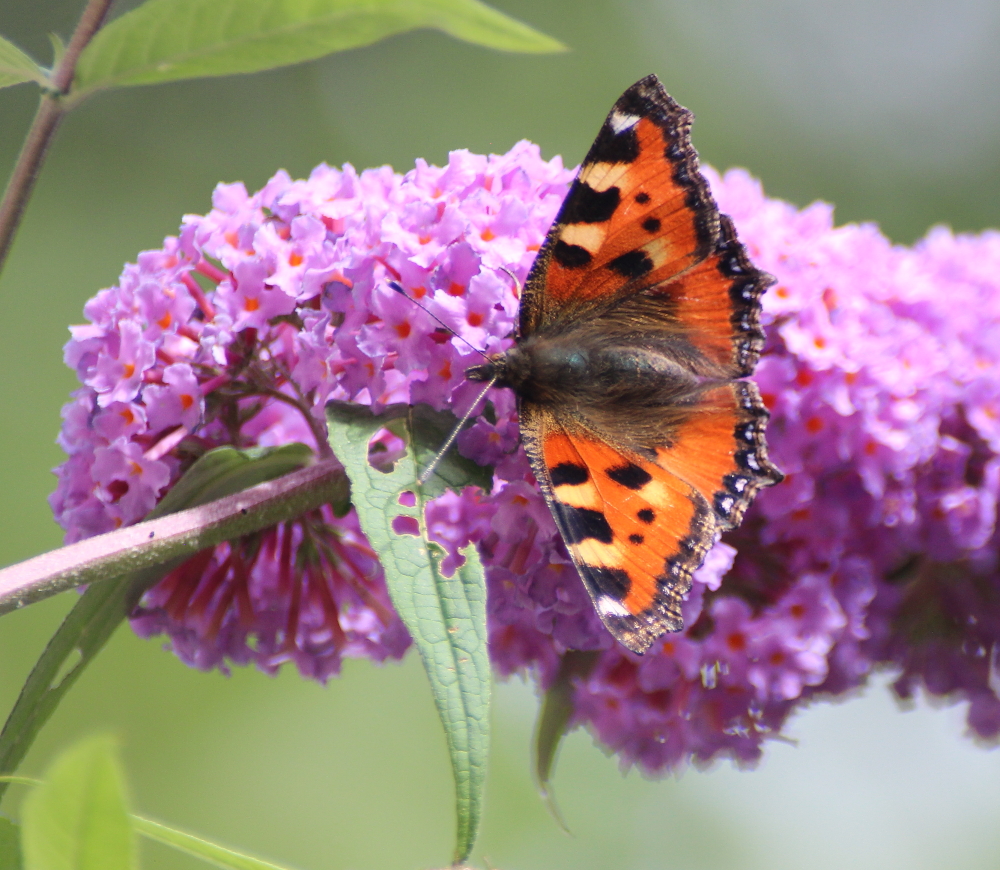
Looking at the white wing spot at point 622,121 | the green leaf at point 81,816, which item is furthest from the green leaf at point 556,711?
the green leaf at point 81,816

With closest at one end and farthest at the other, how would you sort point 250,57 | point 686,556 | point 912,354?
point 250,57 < point 686,556 < point 912,354

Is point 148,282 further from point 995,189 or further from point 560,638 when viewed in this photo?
point 995,189

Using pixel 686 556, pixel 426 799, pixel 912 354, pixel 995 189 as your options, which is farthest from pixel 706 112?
pixel 686 556

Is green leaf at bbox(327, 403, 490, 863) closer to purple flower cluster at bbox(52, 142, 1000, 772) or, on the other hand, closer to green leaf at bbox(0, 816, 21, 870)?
purple flower cluster at bbox(52, 142, 1000, 772)

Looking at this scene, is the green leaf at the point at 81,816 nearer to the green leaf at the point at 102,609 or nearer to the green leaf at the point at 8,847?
the green leaf at the point at 8,847

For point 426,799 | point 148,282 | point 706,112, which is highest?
point 706,112

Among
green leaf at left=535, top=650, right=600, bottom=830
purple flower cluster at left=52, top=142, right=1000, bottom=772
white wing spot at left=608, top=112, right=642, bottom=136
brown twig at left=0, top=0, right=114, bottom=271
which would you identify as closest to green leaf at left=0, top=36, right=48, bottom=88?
brown twig at left=0, top=0, right=114, bottom=271

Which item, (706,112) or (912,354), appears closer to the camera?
(912,354)

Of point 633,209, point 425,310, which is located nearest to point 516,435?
point 425,310
